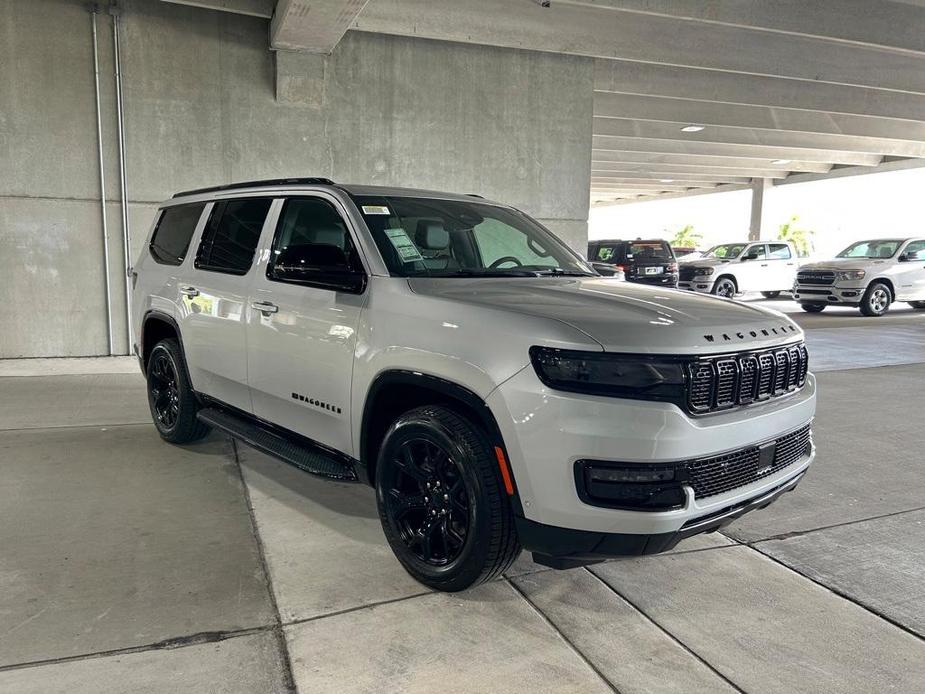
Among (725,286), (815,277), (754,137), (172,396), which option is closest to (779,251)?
(725,286)

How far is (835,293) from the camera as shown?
16.7 m

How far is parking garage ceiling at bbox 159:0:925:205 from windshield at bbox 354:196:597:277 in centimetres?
471

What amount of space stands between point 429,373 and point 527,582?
3.65ft

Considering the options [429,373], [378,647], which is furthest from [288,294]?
[378,647]

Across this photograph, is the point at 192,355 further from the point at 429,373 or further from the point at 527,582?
the point at 527,582

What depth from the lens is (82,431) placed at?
5.74 meters

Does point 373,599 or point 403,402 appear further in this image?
point 403,402

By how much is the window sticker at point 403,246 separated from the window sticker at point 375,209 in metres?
0.15

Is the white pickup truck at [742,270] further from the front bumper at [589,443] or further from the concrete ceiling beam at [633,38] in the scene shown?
the front bumper at [589,443]

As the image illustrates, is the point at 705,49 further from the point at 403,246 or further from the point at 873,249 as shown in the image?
the point at 403,246

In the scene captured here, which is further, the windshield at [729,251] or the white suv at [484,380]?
the windshield at [729,251]

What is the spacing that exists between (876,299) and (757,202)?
1822 cm

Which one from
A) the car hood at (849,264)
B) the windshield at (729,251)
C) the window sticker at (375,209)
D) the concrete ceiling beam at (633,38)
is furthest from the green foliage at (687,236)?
the window sticker at (375,209)

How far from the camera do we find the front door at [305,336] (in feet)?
11.6
